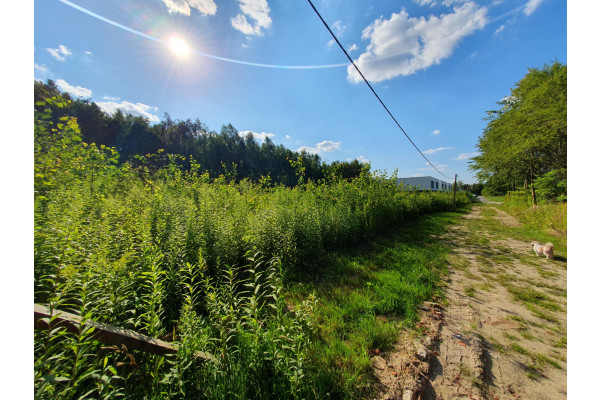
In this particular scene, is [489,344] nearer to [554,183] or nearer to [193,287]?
[193,287]

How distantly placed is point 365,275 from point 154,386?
3412 millimetres

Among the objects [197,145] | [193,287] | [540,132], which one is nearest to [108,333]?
[193,287]

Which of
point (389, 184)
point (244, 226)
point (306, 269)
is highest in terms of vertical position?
point (389, 184)

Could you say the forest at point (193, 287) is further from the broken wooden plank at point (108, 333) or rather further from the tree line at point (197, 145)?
the tree line at point (197, 145)

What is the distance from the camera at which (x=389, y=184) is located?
863 cm

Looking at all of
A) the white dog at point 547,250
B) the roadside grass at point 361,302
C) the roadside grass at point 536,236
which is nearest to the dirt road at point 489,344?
the roadside grass at point 361,302

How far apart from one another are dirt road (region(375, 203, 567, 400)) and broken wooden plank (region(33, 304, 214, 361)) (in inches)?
70.9

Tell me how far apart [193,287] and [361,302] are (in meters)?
2.33

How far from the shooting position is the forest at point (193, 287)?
4.45 feet

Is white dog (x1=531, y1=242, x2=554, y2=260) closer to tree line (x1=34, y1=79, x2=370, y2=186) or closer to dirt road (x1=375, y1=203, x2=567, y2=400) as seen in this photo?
dirt road (x1=375, y1=203, x2=567, y2=400)

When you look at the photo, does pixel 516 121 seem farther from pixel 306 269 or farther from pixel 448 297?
pixel 306 269

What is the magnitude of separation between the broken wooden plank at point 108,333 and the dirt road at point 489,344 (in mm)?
1801

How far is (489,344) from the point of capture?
2.25 metres
